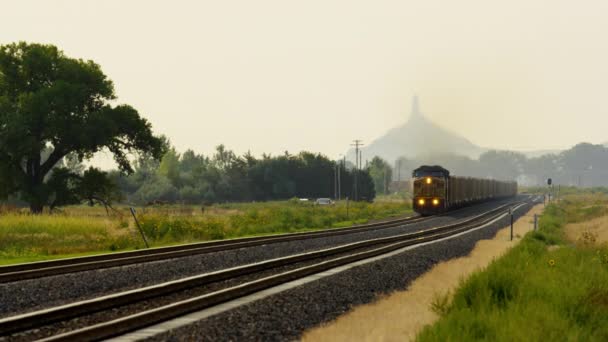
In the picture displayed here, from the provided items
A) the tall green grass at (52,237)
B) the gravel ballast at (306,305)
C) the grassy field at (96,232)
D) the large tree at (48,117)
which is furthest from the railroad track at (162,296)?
the large tree at (48,117)

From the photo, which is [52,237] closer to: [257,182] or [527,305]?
[527,305]

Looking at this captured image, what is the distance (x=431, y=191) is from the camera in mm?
49469

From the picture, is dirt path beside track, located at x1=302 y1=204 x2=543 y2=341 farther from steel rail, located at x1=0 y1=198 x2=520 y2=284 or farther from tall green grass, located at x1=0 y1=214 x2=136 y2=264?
tall green grass, located at x1=0 y1=214 x2=136 y2=264

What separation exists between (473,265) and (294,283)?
735 cm

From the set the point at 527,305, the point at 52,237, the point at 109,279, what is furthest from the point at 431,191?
the point at 527,305

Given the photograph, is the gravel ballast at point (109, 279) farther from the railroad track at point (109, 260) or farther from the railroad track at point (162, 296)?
the railroad track at point (162, 296)

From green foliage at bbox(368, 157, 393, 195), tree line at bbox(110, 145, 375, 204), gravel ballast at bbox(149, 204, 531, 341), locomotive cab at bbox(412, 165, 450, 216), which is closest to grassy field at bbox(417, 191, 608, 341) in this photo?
gravel ballast at bbox(149, 204, 531, 341)

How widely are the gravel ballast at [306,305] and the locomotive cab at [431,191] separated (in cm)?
2923

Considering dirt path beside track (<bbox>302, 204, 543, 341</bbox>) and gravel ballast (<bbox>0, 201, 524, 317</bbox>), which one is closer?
dirt path beside track (<bbox>302, 204, 543, 341</bbox>)

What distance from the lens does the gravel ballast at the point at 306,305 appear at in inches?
387

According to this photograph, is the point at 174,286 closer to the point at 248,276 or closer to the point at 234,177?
the point at 248,276

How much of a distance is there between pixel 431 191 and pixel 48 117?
26.6 meters

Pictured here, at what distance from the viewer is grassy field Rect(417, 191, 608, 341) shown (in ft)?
29.1

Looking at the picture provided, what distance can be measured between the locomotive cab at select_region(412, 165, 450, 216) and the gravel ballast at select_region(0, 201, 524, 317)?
93.2 feet
